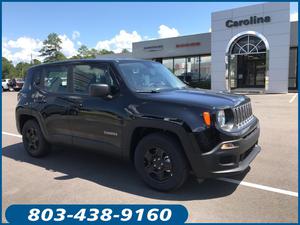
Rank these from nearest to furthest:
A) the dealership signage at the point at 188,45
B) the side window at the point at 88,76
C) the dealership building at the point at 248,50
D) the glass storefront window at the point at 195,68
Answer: the side window at the point at 88,76, the dealership building at the point at 248,50, the glass storefront window at the point at 195,68, the dealership signage at the point at 188,45

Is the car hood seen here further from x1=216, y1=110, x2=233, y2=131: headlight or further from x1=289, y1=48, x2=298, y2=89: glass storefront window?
x1=289, y1=48, x2=298, y2=89: glass storefront window

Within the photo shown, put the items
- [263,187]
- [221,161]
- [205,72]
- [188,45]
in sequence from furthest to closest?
1. [188,45]
2. [205,72]
3. [263,187]
4. [221,161]

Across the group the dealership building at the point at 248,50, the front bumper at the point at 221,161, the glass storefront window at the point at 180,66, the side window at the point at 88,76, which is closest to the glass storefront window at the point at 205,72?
the dealership building at the point at 248,50

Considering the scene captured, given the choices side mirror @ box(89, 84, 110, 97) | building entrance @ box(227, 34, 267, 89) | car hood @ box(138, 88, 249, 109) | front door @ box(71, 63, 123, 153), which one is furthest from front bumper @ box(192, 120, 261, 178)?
building entrance @ box(227, 34, 267, 89)

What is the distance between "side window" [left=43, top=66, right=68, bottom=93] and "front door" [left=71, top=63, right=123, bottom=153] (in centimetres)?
24

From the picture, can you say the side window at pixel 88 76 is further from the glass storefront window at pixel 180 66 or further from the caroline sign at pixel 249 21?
the glass storefront window at pixel 180 66

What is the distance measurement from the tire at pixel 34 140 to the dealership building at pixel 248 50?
20619 millimetres

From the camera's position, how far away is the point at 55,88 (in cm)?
599

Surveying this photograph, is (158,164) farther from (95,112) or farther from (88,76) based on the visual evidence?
(88,76)

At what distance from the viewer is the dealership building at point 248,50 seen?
23422 millimetres

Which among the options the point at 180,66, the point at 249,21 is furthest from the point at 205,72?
the point at 249,21

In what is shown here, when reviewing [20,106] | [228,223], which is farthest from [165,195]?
[20,106]

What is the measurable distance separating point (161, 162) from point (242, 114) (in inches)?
52.6

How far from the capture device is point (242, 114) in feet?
15.4
